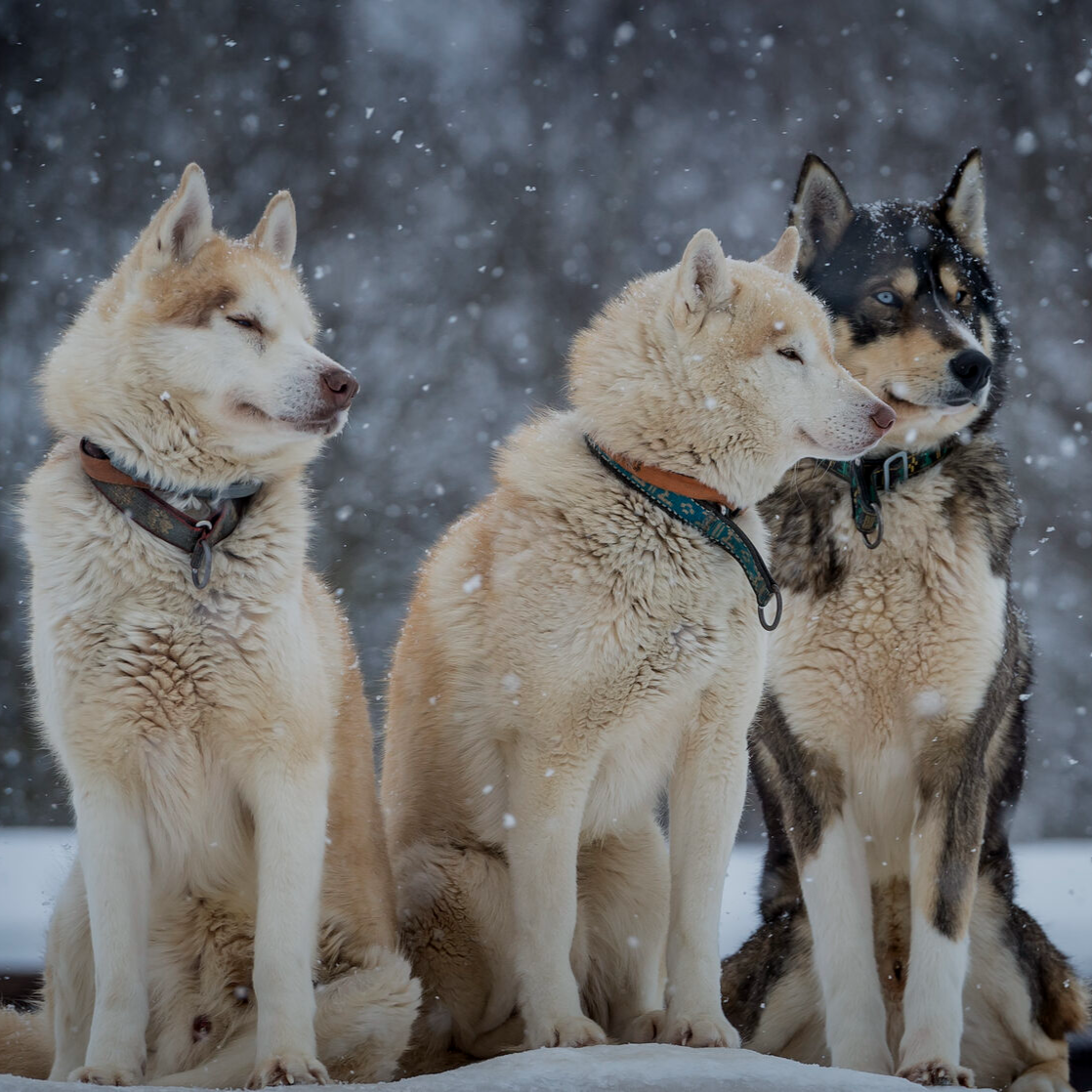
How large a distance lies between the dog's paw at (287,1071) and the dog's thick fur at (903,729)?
3.88 ft

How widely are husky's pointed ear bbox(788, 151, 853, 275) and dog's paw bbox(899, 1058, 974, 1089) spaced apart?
1.87 m

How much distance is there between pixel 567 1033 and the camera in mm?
2375

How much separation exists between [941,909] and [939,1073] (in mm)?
328

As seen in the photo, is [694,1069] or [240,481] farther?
[240,481]

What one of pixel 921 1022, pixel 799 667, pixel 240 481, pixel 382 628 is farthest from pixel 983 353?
pixel 382 628

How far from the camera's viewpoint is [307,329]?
262 centimetres

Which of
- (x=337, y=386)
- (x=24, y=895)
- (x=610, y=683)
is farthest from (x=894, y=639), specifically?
(x=24, y=895)

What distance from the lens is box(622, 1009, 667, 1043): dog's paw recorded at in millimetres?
2555

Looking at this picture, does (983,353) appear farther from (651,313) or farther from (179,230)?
(179,230)

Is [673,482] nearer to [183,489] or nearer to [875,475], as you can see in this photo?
[875,475]

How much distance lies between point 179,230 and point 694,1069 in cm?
181

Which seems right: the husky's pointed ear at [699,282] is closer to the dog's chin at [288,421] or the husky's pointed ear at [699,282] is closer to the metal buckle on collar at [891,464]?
the metal buckle on collar at [891,464]

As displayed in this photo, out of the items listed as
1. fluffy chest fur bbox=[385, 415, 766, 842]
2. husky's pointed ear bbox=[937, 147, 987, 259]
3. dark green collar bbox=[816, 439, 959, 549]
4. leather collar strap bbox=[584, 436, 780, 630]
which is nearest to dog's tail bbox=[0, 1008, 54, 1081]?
fluffy chest fur bbox=[385, 415, 766, 842]

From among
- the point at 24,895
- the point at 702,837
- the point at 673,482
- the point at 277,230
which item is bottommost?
the point at 24,895
